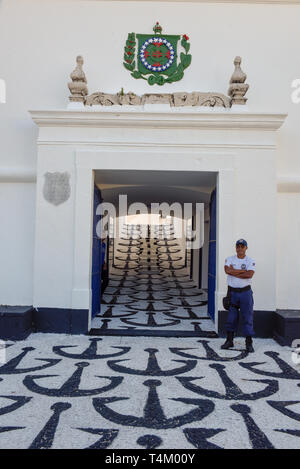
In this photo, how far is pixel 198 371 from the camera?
3.84 m

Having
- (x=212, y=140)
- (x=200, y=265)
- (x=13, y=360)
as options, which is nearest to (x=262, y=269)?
(x=212, y=140)

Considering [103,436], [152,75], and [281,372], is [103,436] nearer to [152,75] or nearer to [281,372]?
[281,372]

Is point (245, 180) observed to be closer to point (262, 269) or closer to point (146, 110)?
point (262, 269)

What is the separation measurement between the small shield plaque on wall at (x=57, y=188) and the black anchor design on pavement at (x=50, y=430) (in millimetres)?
3048

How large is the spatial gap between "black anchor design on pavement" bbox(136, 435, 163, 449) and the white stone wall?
4.36 m

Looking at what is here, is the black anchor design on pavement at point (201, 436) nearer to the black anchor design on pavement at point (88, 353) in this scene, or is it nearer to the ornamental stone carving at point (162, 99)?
the black anchor design on pavement at point (88, 353)

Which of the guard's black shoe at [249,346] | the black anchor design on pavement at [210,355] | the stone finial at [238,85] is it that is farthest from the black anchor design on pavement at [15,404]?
the stone finial at [238,85]

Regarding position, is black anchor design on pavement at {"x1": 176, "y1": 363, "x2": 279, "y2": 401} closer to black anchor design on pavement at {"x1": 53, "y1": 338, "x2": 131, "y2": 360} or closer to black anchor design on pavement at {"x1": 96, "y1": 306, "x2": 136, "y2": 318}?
black anchor design on pavement at {"x1": 53, "y1": 338, "x2": 131, "y2": 360}

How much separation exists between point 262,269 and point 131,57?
3.86 metres

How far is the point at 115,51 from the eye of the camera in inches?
237

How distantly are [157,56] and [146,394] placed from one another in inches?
198

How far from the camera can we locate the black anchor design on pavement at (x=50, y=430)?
2.37 metres

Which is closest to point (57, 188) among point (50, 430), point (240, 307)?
point (240, 307)

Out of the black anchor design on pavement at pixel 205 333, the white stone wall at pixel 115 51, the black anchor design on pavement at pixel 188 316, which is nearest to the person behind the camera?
the black anchor design on pavement at pixel 205 333
